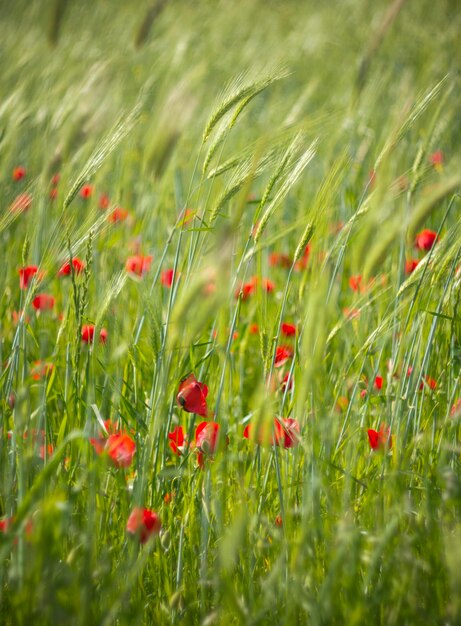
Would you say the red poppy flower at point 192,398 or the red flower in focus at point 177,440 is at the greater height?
the red poppy flower at point 192,398

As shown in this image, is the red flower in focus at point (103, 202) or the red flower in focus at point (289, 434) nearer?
the red flower in focus at point (289, 434)

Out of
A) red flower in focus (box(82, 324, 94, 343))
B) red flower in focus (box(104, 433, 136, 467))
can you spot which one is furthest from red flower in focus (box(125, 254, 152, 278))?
red flower in focus (box(104, 433, 136, 467))

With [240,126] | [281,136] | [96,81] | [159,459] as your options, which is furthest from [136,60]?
[159,459]

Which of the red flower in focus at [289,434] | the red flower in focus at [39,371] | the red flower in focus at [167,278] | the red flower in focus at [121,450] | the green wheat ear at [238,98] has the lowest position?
the red flower in focus at [289,434]

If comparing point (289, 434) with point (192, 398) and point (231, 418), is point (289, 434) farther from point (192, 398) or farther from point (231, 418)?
point (231, 418)

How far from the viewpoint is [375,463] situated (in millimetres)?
866

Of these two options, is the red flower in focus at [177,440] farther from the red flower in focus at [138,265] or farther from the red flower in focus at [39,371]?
the red flower in focus at [138,265]

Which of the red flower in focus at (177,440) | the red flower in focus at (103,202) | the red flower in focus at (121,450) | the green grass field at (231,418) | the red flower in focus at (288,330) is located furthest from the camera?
the red flower in focus at (103,202)

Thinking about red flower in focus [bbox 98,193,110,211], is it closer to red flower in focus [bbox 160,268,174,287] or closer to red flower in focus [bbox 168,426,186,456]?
red flower in focus [bbox 160,268,174,287]

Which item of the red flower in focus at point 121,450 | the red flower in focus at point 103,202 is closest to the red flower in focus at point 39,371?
the red flower in focus at point 121,450

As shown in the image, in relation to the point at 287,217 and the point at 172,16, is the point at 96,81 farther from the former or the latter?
the point at 172,16

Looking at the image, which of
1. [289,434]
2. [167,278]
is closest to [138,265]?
[167,278]

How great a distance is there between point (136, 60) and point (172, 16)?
0.97m

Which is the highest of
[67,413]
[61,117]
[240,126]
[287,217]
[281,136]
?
[61,117]
